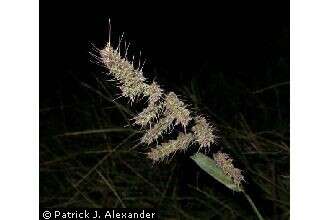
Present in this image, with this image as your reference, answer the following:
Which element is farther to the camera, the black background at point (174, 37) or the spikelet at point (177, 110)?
the black background at point (174, 37)

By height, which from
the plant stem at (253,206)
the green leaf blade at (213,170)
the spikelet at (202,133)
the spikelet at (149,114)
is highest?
the spikelet at (149,114)

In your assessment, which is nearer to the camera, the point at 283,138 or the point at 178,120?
the point at 178,120

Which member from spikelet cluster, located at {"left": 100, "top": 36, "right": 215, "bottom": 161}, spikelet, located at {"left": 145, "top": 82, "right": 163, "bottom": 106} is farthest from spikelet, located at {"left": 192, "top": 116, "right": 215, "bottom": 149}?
spikelet, located at {"left": 145, "top": 82, "right": 163, "bottom": 106}

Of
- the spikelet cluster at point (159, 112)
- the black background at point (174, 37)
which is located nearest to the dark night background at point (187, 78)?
the black background at point (174, 37)

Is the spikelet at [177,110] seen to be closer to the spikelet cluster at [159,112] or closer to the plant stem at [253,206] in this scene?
the spikelet cluster at [159,112]

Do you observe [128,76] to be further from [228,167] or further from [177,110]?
[228,167]
